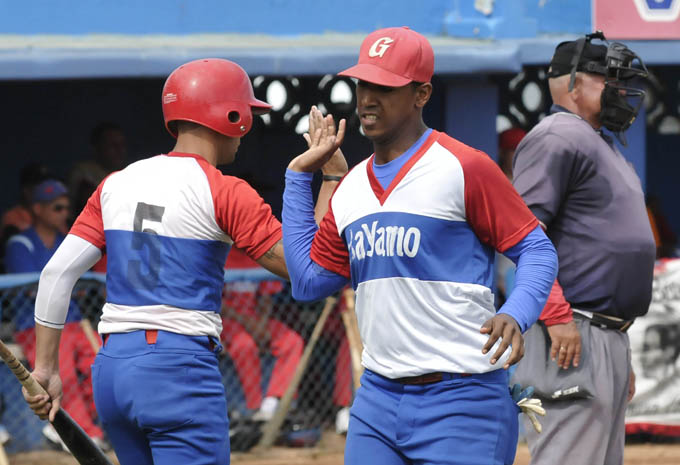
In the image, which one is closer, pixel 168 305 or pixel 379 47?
pixel 379 47

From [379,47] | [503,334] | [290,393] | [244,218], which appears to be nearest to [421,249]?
[503,334]

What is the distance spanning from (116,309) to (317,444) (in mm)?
4181

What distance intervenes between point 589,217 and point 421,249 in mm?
1262

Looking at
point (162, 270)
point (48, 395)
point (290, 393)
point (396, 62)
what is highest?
point (396, 62)

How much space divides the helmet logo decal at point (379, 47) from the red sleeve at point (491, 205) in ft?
1.27

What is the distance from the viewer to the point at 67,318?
7516 mm

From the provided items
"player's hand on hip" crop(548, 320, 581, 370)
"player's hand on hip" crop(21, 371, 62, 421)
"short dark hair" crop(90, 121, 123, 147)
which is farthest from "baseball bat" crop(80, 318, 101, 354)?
"player's hand on hip" crop(548, 320, 581, 370)

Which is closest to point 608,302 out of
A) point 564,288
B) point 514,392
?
point 564,288

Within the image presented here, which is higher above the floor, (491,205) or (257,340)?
(491,205)

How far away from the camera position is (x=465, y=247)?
366 centimetres

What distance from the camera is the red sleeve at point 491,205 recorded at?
11.9 ft

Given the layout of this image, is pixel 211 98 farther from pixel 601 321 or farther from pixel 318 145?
pixel 601 321

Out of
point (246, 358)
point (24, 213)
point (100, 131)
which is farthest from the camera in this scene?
point (100, 131)

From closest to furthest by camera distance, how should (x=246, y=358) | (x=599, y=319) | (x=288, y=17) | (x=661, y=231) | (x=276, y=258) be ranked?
(x=276, y=258) < (x=599, y=319) < (x=246, y=358) < (x=288, y=17) < (x=661, y=231)
